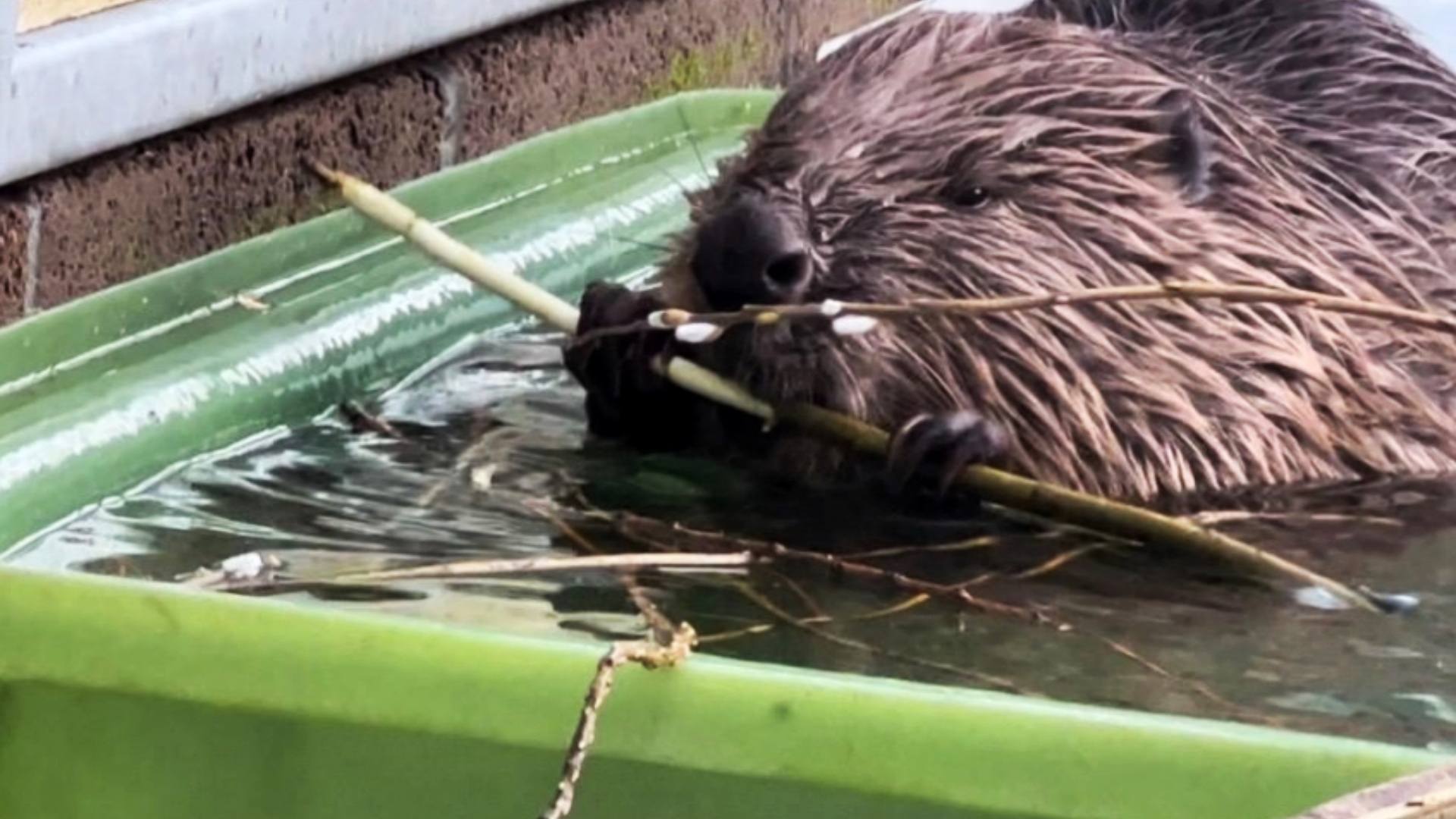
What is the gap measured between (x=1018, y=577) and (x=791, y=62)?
1900mm

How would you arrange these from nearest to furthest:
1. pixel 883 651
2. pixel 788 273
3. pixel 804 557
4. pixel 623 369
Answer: pixel 883 651 → pixel 804 557 → pixel 788 273 → pixel 623 369

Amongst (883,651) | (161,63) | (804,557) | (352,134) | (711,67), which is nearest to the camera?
(883,651)

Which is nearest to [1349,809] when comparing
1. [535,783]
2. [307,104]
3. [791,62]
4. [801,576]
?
[535,783]

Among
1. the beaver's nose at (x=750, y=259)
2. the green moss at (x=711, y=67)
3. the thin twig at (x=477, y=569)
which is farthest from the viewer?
the green moss at (x=711, y=67)

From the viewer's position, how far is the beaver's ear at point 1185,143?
2174mm

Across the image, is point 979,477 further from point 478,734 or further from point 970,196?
point 478,734

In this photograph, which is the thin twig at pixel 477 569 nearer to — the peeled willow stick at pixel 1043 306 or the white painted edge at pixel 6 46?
the peeled willow stick at pixel 1043 306

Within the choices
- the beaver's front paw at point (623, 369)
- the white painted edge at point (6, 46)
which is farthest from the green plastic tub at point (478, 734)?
the beaver's front paw at point (623, 369)

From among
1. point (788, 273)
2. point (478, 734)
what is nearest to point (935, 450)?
point (788, 273)

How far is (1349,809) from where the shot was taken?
104 cm

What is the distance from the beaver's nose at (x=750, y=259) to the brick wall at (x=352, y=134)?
0.53 meters

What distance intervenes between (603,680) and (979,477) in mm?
692

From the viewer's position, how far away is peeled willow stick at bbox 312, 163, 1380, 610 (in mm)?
1802

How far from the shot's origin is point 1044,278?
2.08 m
